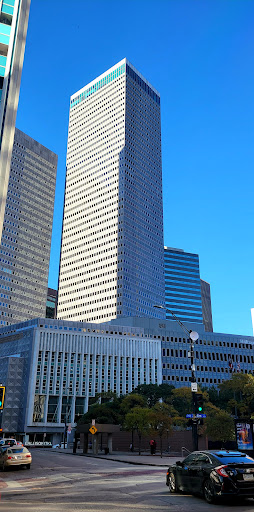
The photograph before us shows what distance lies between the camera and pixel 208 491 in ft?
47.1

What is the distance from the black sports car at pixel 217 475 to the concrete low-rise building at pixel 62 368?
109 metres

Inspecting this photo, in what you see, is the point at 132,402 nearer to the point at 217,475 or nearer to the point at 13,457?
the point at 13,457

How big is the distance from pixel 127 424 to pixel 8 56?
49.2m

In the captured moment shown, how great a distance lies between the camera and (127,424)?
6353 centimetres

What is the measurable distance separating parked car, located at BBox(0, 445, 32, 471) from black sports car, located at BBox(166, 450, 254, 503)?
15007 mm

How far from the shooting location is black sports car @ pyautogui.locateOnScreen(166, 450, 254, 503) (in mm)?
13844

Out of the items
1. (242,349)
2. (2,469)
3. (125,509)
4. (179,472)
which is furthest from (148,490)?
(242,349)

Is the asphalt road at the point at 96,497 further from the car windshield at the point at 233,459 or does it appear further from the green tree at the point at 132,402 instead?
the green tree at the point at 132,402

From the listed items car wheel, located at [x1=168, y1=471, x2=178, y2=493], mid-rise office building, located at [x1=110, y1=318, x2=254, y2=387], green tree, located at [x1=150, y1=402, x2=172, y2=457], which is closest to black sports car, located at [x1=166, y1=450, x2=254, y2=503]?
car wheel, located at [x1=168, y1=471, x2=178, y2=493]

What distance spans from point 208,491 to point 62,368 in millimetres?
115035

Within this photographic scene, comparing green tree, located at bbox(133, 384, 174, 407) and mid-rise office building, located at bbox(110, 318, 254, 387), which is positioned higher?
mid-rise office building, located at bbox(110, 318, 254, 387)

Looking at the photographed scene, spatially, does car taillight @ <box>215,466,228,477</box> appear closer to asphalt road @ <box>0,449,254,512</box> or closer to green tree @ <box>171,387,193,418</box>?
asphalt road @ <box>0,449,254,512</box>

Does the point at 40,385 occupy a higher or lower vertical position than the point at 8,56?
lower

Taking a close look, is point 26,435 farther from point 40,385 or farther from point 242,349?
point 242,349
